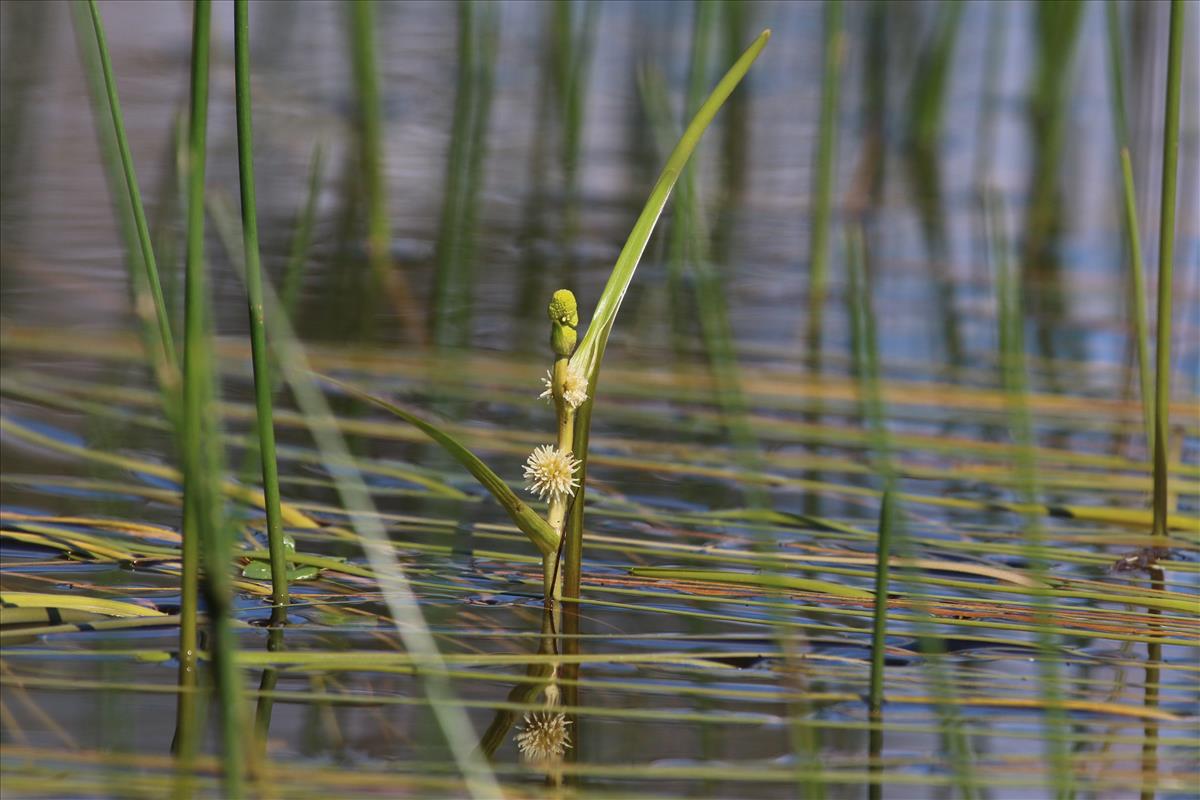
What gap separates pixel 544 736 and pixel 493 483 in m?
0.17

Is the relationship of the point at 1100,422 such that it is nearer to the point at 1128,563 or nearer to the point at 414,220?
the point at 1128,563

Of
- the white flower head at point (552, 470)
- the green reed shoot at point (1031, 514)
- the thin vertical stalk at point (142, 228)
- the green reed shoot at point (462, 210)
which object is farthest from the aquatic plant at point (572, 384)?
the green reed shoot at point (462, 210)

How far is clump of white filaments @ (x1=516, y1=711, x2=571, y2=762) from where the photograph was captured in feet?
2.71

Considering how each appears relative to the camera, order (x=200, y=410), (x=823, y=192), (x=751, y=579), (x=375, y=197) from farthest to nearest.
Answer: (x=375, y=197) < (x=823, y=192) < (x=751, y=579) < (x=200, y=410)

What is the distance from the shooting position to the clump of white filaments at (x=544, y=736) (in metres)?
0.82

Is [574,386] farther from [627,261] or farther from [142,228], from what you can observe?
[142,228]

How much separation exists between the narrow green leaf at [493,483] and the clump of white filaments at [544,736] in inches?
5.6

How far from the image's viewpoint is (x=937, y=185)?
11.0 feet

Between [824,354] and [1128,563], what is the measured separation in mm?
801

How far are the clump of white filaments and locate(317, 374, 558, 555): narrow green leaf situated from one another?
141 mm

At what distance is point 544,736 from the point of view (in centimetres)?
85

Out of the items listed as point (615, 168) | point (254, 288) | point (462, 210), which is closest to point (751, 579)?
point (254, 288)

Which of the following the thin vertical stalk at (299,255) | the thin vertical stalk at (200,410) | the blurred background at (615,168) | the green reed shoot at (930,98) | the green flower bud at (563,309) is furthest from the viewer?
the green reed shoot at (930,98)

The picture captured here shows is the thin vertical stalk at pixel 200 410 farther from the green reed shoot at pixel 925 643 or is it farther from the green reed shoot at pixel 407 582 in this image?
the green reed shoot at pixel 925 643
